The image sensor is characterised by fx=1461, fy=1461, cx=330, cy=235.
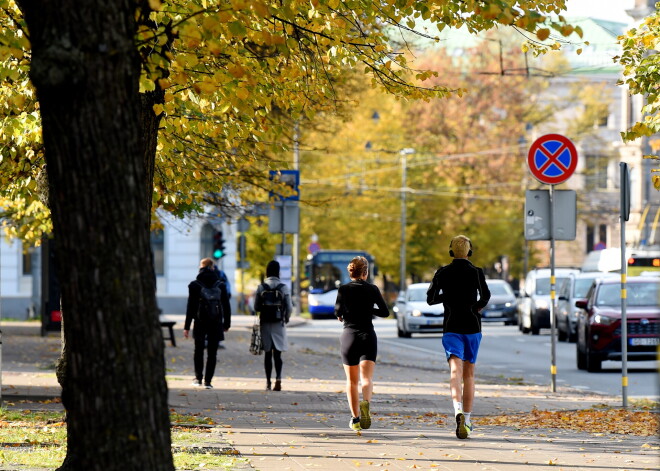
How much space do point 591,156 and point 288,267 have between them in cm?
5436

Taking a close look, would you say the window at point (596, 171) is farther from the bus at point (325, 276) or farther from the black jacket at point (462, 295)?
the black jacket at point (462, 295)

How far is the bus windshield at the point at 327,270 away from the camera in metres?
58.8

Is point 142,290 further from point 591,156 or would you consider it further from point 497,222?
point 591,156

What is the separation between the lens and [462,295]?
1268 cm

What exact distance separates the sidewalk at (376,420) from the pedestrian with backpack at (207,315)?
17.8 inches

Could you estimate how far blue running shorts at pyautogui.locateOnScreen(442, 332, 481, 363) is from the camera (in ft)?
41.7

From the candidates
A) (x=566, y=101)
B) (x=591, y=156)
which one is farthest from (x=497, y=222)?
(x=591, y=156)

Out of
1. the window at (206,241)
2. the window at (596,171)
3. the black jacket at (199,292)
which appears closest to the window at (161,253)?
the window at (206,241)

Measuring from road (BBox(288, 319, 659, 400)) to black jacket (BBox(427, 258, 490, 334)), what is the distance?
6164 mm

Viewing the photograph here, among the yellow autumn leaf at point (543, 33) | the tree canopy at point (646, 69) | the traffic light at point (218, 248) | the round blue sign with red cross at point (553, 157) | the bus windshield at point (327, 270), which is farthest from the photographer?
the bus windshield at point (327, 270)

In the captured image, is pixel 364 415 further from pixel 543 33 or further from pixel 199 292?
pixel 199 292

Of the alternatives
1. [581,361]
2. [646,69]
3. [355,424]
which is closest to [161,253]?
[581,361]

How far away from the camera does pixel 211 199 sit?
21.0m

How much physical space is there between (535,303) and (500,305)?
711 cm
